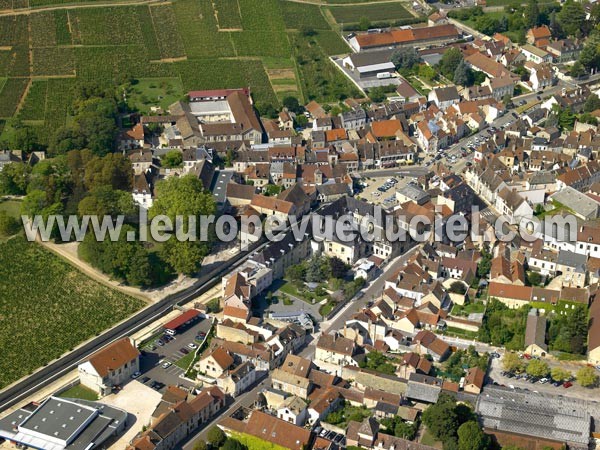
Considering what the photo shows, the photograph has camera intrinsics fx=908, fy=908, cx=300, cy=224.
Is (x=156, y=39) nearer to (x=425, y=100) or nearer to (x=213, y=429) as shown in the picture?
(x=425, y=100)

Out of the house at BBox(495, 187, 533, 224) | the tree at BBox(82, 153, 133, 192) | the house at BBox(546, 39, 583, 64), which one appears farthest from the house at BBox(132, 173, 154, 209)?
the house at BBox(546, 39, 583, 64)

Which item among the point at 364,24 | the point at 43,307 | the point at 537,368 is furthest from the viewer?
the point at 364,24

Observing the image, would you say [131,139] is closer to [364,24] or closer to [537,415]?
[364,24]

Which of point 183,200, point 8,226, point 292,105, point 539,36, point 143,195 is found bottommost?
point 8,226

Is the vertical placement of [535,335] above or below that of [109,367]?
below

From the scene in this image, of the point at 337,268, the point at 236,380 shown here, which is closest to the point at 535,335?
the point at 337,268

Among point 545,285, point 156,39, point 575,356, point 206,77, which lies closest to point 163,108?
point 206,77

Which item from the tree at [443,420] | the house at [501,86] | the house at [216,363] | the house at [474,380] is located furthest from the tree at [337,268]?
the house at [501,86]

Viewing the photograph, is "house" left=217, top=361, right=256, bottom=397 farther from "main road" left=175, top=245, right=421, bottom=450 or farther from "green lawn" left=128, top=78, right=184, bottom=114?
"green lawn" left=128, top=78, right=184, bottom=114
